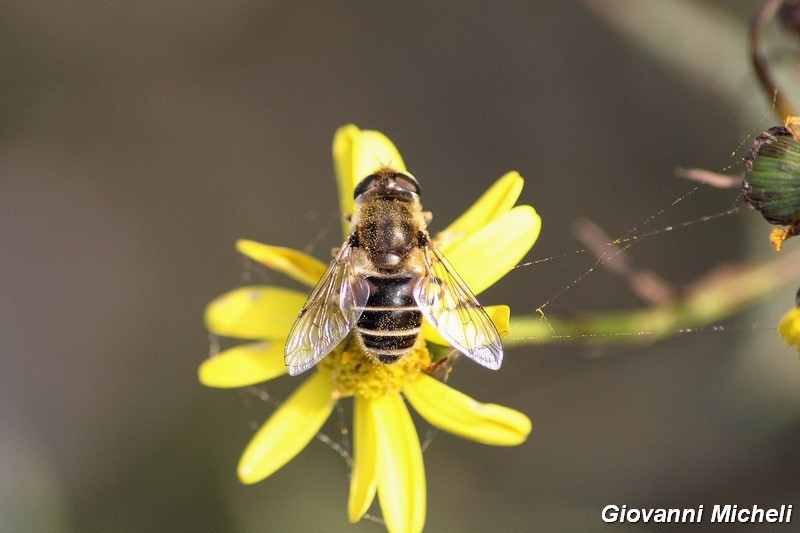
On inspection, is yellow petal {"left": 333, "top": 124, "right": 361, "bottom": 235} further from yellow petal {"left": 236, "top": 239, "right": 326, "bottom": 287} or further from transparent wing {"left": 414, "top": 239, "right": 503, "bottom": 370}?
transparent wing {"left": 414, "top": 239, "right": 503, "bottom": 370}

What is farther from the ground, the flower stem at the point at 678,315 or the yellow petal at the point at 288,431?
the flower stem at the point at 678,315

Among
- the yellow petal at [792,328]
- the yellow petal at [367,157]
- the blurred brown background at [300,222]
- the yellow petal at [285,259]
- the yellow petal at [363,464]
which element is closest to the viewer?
the yellow petal at [792,328]

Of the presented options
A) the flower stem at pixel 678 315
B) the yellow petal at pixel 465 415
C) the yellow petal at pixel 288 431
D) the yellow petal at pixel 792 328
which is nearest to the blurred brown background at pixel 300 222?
the flower stem at pixel 678 315

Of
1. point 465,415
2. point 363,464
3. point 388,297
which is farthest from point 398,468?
point 388,297

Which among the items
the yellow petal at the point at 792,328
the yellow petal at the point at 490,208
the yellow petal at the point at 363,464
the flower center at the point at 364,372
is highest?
the yellow petal at the point at 490,208

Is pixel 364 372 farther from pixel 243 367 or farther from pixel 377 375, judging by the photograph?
pixel 243 367

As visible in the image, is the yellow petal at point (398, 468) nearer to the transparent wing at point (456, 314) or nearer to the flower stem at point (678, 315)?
the flower stem at point (678, 315)

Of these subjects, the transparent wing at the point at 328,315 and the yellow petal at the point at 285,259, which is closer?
the transparent wing at the point at 328,315

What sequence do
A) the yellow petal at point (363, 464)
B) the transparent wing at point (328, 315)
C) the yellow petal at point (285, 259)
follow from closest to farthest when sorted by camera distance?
1. the transparent wing at point (328, 315)
2. the yellow petal at point (363, 464)
3. the yellow petal at point (285, 259)

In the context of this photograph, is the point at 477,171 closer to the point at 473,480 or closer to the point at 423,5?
the point at 423,5
